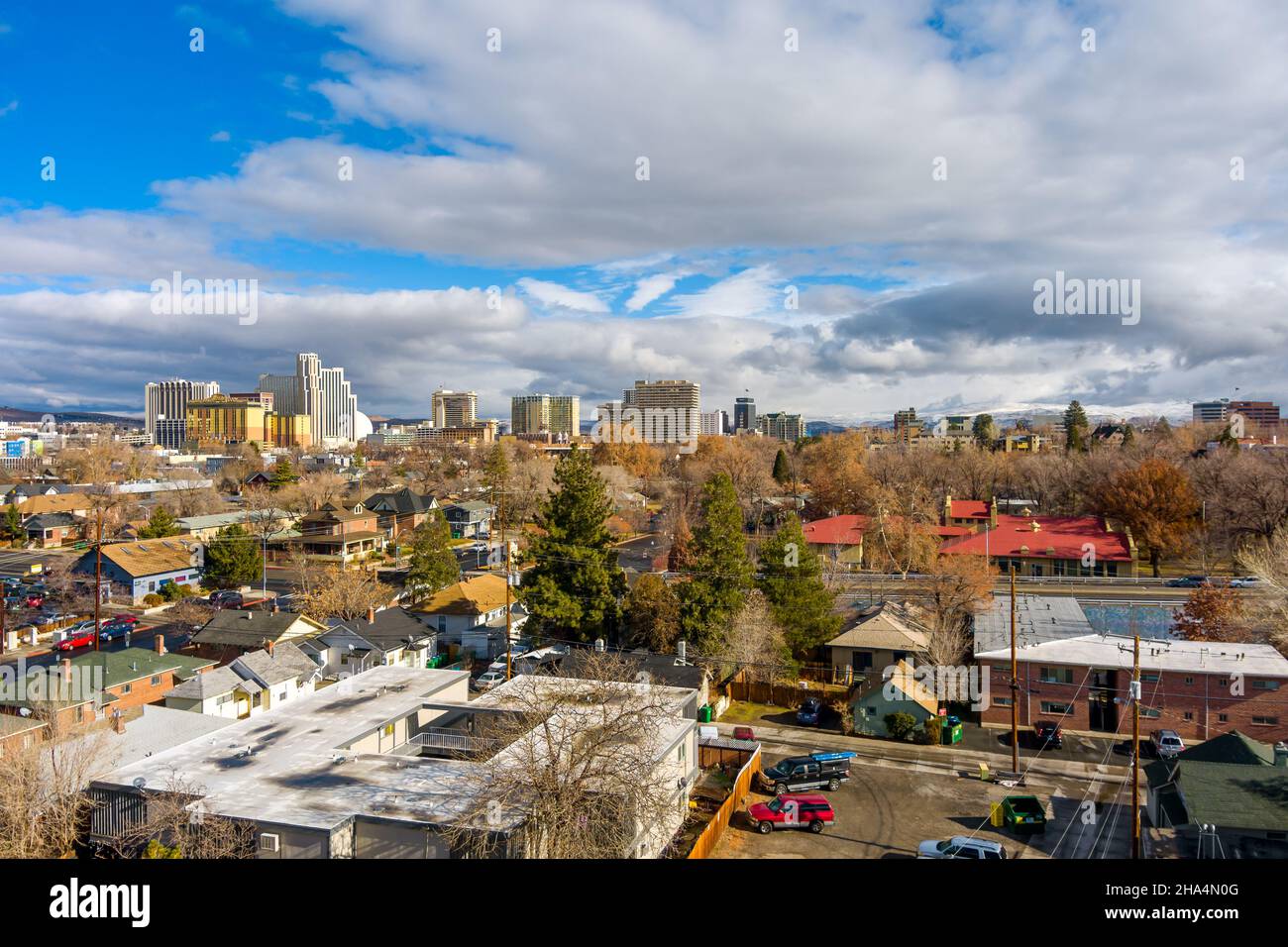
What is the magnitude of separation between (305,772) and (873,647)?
16504mm

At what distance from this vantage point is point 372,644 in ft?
83.5

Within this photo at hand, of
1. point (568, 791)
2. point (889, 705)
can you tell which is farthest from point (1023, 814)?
→ point (568, 791)

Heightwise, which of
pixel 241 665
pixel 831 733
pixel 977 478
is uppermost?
pixel 977 478

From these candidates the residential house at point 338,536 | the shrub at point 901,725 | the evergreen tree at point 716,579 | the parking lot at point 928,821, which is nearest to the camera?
the parking lot at point 928,821

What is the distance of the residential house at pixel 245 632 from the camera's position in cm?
2498

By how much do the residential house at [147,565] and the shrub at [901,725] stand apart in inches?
1282

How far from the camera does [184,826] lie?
1152 centimetres

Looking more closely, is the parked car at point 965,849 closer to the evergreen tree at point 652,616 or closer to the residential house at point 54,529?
the evergreen tree at point 652,616

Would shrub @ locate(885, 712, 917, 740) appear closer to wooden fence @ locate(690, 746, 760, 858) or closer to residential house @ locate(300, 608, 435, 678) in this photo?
wooden fence @ locate(690, 746, 760, 858)

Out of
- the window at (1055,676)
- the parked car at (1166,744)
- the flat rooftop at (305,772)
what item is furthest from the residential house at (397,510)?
the parked car at (1166,744)

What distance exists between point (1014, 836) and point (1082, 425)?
89.4 meters

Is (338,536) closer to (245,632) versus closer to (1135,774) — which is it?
(245,632)
